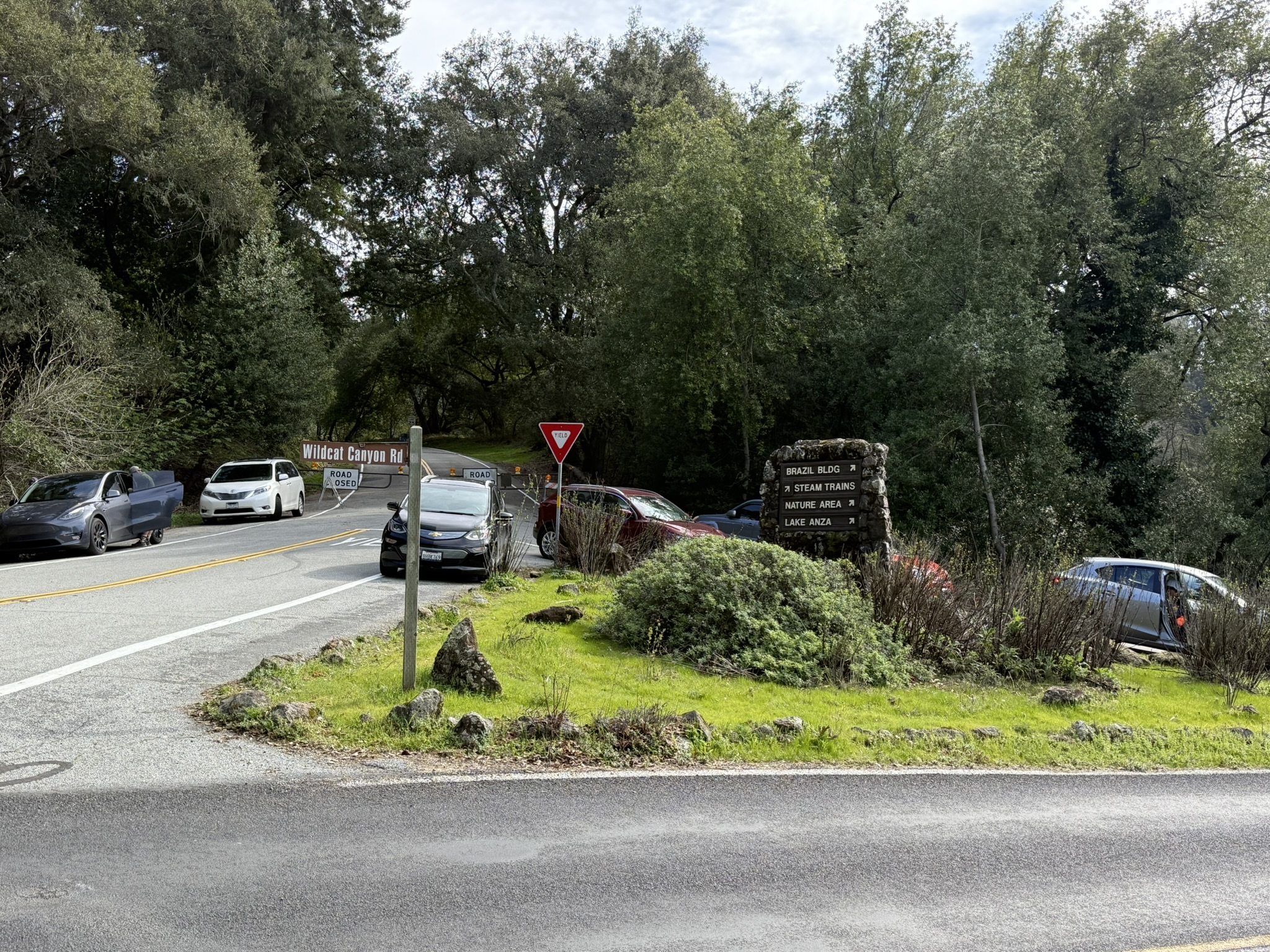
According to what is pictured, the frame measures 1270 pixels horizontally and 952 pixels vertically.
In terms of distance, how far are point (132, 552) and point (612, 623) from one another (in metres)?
12.3

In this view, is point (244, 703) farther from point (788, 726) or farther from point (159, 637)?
point (788, 726)

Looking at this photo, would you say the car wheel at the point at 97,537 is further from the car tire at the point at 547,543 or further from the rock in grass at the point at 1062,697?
the rock in grass at the point at 1062,697

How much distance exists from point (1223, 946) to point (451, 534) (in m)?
12.8

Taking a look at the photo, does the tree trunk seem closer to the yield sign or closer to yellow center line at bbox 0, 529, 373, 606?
the yield sign

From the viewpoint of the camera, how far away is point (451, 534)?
627 inches

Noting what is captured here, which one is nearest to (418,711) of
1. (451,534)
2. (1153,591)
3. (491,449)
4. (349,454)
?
(451,534)

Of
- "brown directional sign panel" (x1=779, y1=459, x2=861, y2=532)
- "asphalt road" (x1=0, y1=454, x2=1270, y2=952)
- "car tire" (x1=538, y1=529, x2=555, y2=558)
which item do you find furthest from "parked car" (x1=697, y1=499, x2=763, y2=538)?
"asphalt road" (x1=0, y1=454, x2=1270, y2=952)

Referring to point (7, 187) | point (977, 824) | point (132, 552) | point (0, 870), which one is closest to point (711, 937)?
point (977, 824)

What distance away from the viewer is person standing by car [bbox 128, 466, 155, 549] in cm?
2078

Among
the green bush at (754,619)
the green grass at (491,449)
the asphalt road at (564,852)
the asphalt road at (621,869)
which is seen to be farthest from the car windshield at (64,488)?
the green grass at (491,449)

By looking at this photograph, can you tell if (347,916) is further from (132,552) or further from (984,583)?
(132,552)

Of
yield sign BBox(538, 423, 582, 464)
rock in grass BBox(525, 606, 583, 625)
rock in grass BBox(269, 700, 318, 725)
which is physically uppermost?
yield sign BBox(538, 423, 582, 464)

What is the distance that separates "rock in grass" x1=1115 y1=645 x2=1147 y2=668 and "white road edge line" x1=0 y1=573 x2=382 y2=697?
10855 millimetres

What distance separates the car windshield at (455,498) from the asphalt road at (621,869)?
10511mm
